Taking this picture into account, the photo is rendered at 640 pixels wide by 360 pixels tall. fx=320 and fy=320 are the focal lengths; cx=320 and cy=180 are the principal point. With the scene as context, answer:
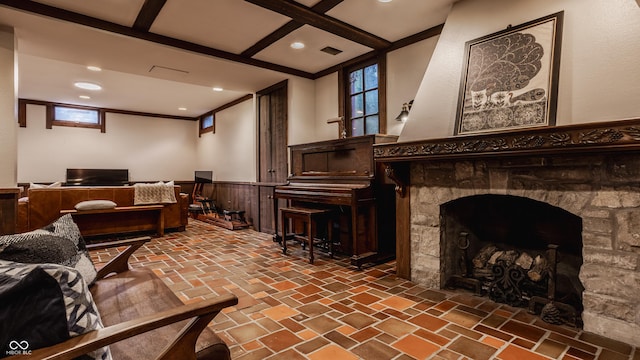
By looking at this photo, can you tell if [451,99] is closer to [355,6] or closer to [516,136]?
[516,136]

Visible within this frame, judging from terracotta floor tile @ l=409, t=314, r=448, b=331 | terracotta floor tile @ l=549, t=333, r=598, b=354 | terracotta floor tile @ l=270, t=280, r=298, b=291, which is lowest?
terracotta floor tile @ l=270, t=280, r=298, b=291

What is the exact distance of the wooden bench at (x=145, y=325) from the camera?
0.90 m

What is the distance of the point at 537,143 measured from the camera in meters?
2.04

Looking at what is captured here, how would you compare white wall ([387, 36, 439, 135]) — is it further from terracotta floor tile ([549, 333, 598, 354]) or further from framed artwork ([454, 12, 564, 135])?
terracotta floor tile ([549, 333, 598, 354])

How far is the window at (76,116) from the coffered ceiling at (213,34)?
2.66 meters

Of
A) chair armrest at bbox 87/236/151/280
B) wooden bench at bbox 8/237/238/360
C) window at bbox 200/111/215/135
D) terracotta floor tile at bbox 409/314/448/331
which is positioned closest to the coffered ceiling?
chair armrest at bbox 87/236/151/280

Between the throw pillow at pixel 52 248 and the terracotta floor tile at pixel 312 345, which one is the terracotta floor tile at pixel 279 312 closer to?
the terracotta floor tile at pixel 312 345

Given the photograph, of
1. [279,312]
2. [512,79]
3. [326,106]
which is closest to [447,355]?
[279,312]

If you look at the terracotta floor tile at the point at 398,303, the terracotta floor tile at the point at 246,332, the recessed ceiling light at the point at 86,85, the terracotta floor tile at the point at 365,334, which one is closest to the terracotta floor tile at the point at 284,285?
the terracotta floor tile at the point at 246,332

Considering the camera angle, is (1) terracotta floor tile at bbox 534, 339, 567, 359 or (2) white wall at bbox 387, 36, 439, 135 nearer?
(1) terracotta floor tile at bbox 534, 339, 567, 359

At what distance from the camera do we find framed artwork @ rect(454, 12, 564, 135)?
2295 millimetres

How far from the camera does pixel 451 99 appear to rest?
2775 millimetres

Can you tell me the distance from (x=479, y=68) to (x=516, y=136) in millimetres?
839

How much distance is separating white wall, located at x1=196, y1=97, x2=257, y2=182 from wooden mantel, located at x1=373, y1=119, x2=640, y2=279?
3599 millimetres
